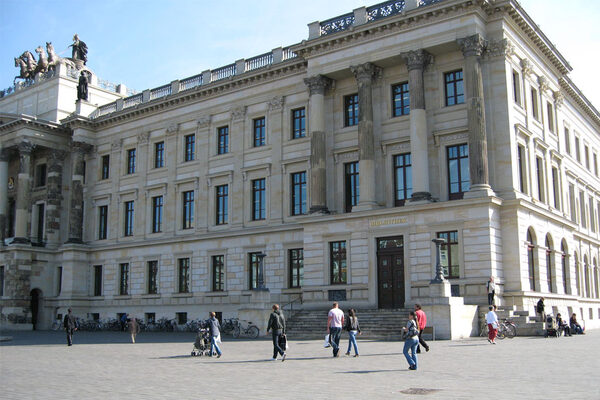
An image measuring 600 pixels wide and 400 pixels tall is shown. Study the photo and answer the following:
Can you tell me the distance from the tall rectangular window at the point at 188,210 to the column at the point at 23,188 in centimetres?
1481

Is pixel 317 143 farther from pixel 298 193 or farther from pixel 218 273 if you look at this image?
pixel 218 273

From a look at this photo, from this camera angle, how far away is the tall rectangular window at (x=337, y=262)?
1448 inches

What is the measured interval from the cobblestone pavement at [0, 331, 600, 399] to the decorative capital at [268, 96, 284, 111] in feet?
73.1

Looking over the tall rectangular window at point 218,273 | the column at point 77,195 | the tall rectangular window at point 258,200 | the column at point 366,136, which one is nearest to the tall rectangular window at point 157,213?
the tall rectangular window at point 218,273

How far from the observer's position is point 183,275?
47.3 meters

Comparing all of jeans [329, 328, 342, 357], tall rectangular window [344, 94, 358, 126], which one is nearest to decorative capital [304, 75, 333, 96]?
tall rectangular window [344, 94, 358, 126]

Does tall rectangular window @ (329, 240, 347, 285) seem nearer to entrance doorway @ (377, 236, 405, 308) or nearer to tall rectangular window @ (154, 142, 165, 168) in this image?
entrance doorway @ (377, 236, 405, 308)

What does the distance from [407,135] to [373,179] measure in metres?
3.18

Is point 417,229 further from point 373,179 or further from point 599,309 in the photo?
point 599,309

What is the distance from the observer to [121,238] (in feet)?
169

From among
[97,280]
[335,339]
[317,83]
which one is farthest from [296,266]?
[97,280]

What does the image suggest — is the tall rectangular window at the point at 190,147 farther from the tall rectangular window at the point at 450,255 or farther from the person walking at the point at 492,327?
the person walking at the point at 492,327

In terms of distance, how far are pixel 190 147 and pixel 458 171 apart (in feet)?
72.6

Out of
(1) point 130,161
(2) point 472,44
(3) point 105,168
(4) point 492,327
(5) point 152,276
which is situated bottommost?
(4) point 492,327
